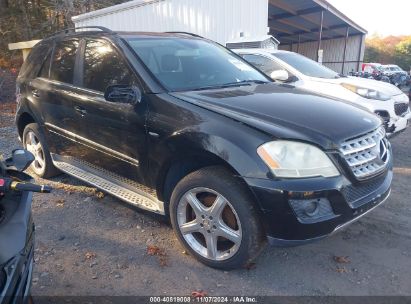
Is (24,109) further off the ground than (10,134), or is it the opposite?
(24,109)

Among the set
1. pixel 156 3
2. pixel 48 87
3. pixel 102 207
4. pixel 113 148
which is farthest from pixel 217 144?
pixel 156 3

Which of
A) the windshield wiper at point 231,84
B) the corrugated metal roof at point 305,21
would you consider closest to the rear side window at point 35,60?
the windshield wiper at point 231,84

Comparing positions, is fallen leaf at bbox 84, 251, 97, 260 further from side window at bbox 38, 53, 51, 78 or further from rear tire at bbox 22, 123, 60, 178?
side window at bbox 38, 53, 51, 78

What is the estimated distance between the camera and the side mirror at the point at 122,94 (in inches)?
124

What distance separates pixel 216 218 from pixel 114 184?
4.20 feet

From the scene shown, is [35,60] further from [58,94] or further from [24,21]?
[24,21]

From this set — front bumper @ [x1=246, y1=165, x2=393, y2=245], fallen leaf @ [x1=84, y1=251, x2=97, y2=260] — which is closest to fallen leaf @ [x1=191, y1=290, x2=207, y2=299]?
front bumper @ [x1=246, y1=165, x2=393, y2=245]

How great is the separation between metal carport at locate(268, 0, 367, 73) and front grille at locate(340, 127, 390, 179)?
12.9m

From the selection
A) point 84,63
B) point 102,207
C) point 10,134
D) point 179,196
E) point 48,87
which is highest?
point 84,63

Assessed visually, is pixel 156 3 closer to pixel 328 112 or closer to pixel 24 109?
pixel 24 109

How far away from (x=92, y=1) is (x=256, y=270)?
17215mm

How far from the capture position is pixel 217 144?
2707 millimetres

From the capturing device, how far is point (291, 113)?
2945 millimetres

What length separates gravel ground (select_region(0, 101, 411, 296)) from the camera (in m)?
2.80
